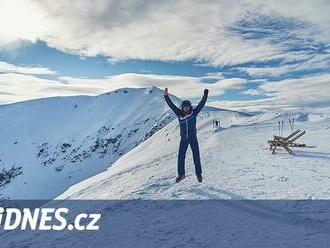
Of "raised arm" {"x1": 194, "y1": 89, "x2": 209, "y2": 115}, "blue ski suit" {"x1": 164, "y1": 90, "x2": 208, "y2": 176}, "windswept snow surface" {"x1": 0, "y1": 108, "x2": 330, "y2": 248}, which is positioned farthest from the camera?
"raised arm" {"x1": 194, "y1": 89, "x2": 209, "y2": 115}

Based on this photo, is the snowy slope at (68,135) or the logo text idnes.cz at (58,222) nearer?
the logo text idnes.cz at (58,222)

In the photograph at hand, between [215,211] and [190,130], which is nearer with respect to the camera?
[215,211]

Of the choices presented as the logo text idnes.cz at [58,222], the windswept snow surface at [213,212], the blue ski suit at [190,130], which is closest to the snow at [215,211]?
the windswept snow surface at [213,212]

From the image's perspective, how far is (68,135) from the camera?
121500 millimetres

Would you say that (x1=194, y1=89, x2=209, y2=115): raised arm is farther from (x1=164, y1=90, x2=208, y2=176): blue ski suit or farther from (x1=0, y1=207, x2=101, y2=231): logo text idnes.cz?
(x1=0, y1=207, x2=101, y2=231): logo text idnes.cz

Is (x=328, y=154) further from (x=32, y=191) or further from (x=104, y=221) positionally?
(x=32, y=191)

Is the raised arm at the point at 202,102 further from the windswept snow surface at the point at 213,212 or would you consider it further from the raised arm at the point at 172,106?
the windswept snow surface at the point at 213,212

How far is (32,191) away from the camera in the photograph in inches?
3216

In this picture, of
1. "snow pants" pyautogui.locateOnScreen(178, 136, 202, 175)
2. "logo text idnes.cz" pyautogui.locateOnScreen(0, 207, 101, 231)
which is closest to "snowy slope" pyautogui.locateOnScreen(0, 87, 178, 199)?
"logo text idnes.cz" pyautogui.locateOnScreen(0, 207, 101, 231)

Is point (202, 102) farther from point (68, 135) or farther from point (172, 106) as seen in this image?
point (68, 135)

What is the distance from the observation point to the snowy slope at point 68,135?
86.6 m

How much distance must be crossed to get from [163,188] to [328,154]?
905cm

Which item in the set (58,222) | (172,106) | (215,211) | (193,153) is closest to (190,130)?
(193,153)

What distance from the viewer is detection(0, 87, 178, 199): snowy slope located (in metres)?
86.6
